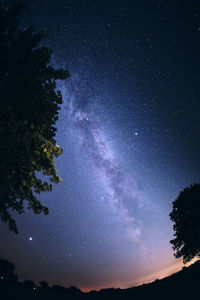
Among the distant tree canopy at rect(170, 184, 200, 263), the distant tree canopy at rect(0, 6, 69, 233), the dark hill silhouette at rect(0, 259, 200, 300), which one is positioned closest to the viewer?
the distant tree canopy at rect(0, 6, 69, 233)

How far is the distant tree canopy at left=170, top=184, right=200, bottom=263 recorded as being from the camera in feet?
57.3

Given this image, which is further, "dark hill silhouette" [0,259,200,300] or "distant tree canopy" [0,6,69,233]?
"dark hill silhouette" [0,259,200,300]

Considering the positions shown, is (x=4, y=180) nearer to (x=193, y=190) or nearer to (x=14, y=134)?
(x=14, y=134)

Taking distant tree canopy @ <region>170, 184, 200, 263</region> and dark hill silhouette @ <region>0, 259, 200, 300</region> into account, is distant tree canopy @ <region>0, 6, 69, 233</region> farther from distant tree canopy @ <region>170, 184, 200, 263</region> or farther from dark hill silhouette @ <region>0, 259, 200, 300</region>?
distant tree canopy @ <region>170, 184, 200, 263</region>

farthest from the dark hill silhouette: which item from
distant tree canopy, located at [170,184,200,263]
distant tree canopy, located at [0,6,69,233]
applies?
distant tree canopy, located at [0,6,69,233]

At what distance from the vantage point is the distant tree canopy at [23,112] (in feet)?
17.4

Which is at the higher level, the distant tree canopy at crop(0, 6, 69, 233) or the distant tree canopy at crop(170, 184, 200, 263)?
the distant tree canopy at crop(0, 6, 69, 233)

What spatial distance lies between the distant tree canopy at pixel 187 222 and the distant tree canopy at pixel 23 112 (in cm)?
1750

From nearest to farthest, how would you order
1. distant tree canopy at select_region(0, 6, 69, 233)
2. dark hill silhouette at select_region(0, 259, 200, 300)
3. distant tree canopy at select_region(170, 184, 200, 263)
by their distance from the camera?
distant tree canopy at select_region(0, 6, 69, 233)
dark hill silhouette at select_region(0, 259, 200, 300)
distant tree canopy at select_region(170, 184, 200, 263)

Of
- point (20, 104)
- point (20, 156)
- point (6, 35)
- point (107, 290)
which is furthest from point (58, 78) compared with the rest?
point (107, 290)

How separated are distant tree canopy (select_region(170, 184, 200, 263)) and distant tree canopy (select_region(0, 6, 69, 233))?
1750 centimetres

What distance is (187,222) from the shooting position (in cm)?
1812

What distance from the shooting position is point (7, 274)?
901 inches

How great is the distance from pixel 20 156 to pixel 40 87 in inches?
107
